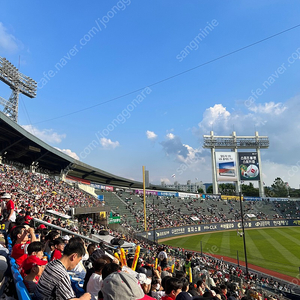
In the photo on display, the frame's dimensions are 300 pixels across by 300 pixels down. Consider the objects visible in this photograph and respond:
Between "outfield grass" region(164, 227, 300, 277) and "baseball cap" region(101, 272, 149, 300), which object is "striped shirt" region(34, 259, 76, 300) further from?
"outfield grass" region(164, 227, 300, 277)

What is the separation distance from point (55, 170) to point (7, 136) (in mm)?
15113

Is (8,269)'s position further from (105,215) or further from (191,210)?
(191,210)

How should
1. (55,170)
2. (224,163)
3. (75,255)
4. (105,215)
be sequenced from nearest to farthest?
(75,255) < (105,215) < (55,170) < (224,163)

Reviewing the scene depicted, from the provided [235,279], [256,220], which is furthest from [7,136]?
[256,220]

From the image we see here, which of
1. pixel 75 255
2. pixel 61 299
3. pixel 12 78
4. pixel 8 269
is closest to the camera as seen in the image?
pixel 61 299

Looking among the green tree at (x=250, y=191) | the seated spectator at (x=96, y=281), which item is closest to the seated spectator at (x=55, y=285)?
the seated spectator at (x=96, y=281)

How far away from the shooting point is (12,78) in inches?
1483

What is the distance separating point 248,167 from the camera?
6819cm

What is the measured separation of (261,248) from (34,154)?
31.2 metres

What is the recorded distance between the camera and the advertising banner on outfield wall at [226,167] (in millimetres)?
65812

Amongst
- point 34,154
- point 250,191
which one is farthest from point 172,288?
point 250,191

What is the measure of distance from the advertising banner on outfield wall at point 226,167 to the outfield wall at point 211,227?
15.0 m

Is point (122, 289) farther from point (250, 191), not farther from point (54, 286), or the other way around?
point (250, 191)

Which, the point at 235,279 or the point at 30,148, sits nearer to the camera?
the point at 235,279
